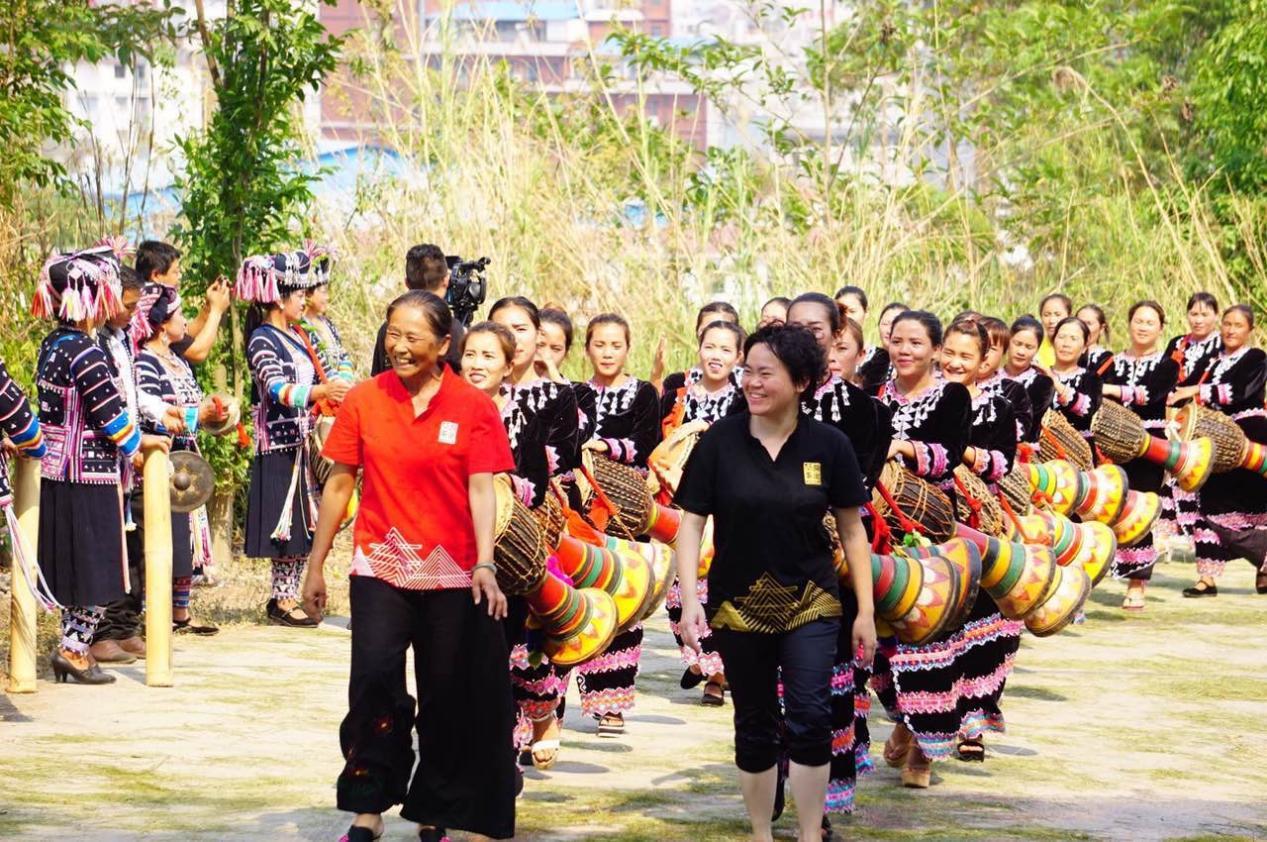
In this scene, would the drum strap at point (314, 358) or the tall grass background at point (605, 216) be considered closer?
the drum strap at point (314, 358)

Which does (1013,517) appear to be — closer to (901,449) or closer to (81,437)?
(901,449)

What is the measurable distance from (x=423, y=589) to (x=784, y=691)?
117cm

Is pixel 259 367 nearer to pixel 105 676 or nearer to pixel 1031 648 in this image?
pixel 105 676

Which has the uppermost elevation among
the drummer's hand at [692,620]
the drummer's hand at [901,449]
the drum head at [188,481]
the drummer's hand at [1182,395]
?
the drummer's hand at [1182,395]

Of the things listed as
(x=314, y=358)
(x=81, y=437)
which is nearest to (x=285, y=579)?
(x=314, y=358)

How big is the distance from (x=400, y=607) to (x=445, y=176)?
996cm

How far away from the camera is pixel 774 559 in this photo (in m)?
6.51

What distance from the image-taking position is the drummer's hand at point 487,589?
257 inches

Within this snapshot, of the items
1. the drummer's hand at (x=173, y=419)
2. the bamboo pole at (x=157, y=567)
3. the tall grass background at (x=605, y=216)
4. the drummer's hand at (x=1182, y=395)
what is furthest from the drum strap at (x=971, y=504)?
the tall grass background at (x=605, y=216)

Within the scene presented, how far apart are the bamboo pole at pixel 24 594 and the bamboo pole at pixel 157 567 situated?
0.54 meters

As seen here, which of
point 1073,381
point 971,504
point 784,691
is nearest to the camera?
point 784,691

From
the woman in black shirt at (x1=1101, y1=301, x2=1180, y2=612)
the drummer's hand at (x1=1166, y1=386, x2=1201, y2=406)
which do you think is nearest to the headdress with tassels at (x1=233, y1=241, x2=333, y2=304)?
the woman in black shirt at (x1=1101, y1=301, x2=1180, y2=612)

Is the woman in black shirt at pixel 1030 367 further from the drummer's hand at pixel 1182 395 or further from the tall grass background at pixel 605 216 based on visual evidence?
the tall grass background at pixel 605 216

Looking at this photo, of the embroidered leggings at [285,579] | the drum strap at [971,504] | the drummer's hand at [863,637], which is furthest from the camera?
the embroidered leggings at [285,579]
